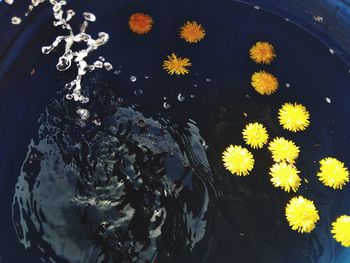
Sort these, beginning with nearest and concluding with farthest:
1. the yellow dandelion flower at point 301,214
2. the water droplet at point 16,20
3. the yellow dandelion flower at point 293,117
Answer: the water droplet at point 16,20
the yellow dandelion flower at point 301,214
the yellow dandelion flower at point 293,117

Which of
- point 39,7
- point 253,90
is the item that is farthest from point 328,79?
point 39,7

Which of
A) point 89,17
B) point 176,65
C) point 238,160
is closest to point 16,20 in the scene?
point 89,17

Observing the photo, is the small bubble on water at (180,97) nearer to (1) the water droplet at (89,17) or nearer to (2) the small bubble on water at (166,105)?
(2) the small bubble on water at (166,105)

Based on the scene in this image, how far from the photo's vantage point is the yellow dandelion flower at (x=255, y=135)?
5.51 feet

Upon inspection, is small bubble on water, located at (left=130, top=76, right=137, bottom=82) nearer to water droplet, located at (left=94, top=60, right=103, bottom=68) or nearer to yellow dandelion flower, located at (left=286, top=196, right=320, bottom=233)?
water droplet, located at (left=94, top=60, right=103, bottom=68)

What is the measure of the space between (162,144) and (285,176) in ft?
1.38

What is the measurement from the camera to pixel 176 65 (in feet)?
5.74

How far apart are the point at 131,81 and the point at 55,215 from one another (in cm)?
53

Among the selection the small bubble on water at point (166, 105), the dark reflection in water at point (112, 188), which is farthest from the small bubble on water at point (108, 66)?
the small bubble on water at point (166, 105)

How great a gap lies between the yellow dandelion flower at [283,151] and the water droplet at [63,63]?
2.41 feet

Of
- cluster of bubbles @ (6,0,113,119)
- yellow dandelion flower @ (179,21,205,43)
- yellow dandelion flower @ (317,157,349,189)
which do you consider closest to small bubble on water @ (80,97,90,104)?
cluster of bubbles @ (6,0,113,119)

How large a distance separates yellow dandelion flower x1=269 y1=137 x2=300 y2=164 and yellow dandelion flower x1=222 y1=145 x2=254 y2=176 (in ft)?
0.26

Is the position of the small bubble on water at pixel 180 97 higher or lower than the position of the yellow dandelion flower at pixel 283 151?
lower

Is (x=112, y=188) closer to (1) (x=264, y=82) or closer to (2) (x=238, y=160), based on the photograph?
(2) (x=238, y=160)
